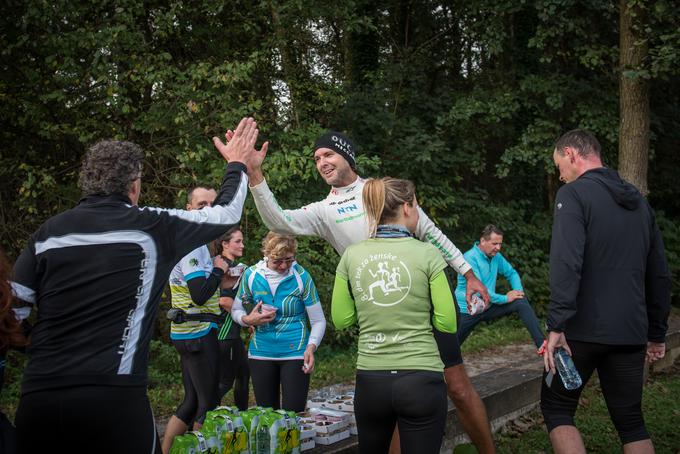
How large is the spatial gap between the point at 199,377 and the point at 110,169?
8.10ft

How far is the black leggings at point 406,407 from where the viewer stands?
11.1 ft

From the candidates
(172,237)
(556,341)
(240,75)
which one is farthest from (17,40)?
(556,341)

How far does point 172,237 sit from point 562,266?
2296 mm

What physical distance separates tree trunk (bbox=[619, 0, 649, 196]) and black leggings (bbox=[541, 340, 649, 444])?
9.35 m

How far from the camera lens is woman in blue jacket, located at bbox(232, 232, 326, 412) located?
16.9 ft

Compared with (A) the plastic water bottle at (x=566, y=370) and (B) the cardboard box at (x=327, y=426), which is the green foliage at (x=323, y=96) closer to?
(B) the cardboard box at (x=327, y=426)

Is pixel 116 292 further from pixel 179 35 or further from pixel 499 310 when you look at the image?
pixel 179 35

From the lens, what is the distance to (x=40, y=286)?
2.82 metres

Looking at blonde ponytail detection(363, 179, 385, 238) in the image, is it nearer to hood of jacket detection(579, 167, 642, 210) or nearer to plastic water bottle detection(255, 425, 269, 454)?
hood of jacket detection(579, 167, 642, 210)

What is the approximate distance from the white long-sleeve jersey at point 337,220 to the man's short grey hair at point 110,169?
1222 mm

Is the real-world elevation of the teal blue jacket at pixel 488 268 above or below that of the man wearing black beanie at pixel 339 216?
below

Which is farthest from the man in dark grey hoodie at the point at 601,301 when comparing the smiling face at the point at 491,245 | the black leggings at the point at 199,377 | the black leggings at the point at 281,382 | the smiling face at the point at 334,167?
the smiling face at the point at 491,245

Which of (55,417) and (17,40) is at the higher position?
(17,40)

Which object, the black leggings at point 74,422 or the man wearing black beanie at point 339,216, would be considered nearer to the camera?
the black leggings at point 74,422
